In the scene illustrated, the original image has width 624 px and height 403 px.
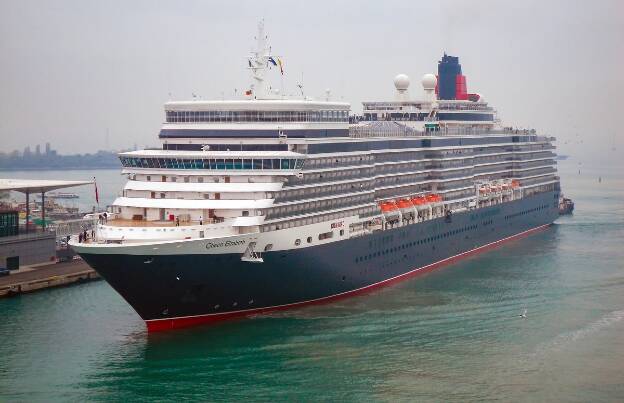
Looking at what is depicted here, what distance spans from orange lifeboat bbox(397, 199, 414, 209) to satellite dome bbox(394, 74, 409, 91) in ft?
49.5

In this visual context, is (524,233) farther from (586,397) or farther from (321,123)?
(586,397)

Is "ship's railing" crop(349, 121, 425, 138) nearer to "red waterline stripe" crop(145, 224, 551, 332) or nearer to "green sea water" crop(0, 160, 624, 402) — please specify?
"red waterline stripe" crop(145, 224, 551, 332)

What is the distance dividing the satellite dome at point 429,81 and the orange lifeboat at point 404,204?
16634 mm

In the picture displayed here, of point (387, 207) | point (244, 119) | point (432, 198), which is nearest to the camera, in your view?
point (244, 119)

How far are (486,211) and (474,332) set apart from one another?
22952mm

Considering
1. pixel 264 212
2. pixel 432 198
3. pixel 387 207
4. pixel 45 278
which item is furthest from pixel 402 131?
pixel 45 278

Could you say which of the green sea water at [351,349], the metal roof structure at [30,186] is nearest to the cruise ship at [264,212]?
the green sea water at [351,349]

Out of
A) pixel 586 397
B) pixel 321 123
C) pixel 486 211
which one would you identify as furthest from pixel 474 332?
pixel 486 211

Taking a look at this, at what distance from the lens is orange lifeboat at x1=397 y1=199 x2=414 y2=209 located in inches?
1865

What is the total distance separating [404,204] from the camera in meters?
47.8

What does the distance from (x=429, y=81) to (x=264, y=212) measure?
30117mm

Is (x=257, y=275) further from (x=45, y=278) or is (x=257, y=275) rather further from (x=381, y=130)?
(x=45, y=278)

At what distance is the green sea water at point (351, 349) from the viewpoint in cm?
2936

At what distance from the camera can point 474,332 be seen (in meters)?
36.1
